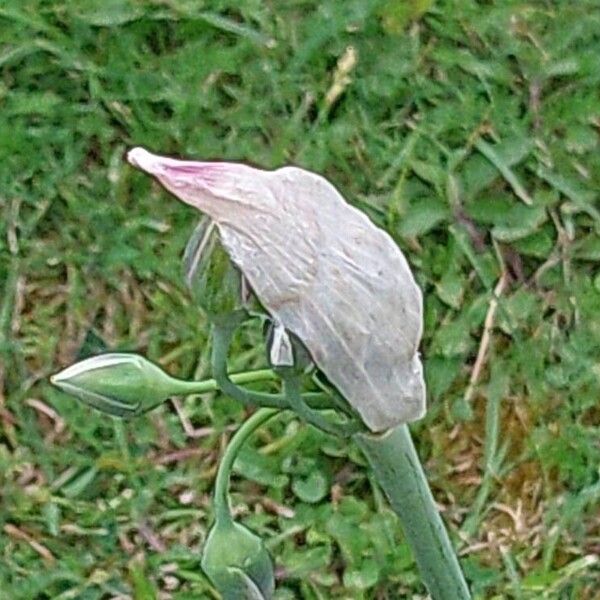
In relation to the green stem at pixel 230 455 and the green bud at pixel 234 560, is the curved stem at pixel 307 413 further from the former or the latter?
the green bud at pixel 234 560

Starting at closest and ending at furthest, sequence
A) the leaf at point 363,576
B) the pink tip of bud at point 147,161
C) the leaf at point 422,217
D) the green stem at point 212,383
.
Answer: the pink tip of bud at point 147,161
the green stem at point 212,383
the leaf at point 363,576
the leaf at point 422,217

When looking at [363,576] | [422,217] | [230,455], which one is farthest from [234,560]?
[422,217]

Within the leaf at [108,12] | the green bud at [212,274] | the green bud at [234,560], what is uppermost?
the green bud at [212,274]

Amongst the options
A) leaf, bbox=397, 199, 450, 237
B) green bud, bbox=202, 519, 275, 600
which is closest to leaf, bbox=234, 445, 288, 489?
leaf, bbox=397, 199, 450, 237

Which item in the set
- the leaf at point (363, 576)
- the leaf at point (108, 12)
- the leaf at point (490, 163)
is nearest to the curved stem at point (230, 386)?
the leaf at point (363, 576)

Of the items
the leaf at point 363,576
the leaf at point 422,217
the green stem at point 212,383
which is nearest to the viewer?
the green stem at point 212,383

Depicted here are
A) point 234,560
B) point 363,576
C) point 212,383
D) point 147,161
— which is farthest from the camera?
point 363,576

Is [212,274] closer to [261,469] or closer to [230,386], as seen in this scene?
[230,386]

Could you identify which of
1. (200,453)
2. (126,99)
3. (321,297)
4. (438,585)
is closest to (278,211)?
(321,297)
